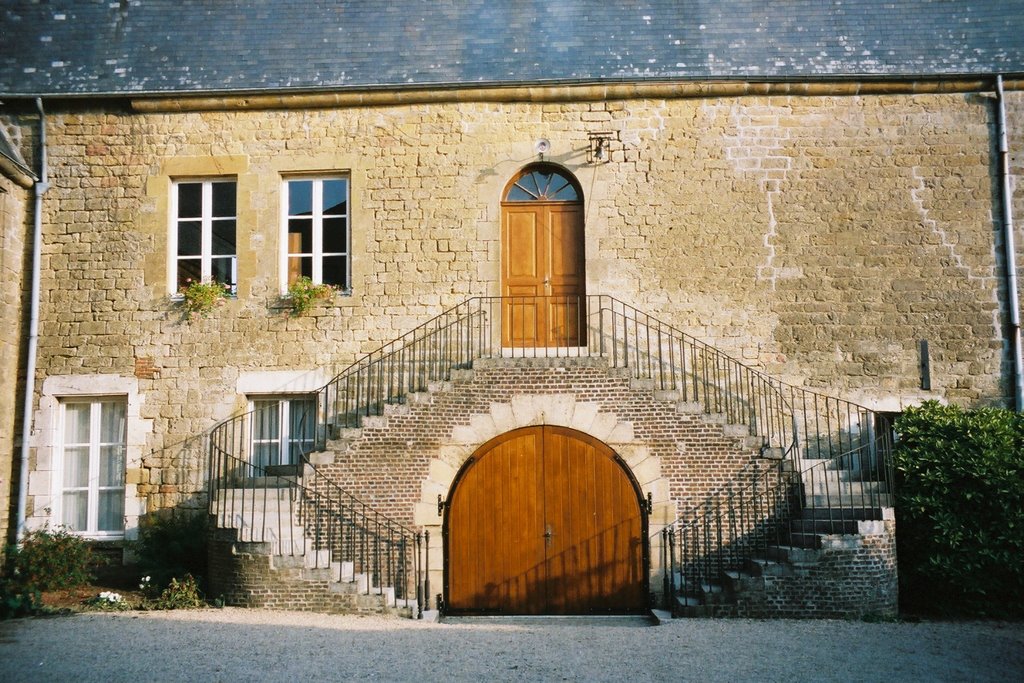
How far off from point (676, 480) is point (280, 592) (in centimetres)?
413

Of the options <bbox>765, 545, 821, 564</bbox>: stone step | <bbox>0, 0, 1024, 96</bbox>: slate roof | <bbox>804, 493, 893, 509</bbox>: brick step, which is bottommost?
<bbox>765, 545, 821, 564</bbox>: stone step

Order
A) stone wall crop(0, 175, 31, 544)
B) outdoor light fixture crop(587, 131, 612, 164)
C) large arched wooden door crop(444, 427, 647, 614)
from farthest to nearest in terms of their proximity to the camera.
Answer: outdoor light fixture crop(587, 131, 612, 164)
stone wall crop(0, 175, 31, 544)
large arched wooden door crop(444, 427, 647, 614)

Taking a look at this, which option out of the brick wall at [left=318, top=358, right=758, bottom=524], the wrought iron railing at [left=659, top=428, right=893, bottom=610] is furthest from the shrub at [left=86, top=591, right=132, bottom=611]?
the wrought iron railing at [left=659, top=428, right=893, bottom=610]

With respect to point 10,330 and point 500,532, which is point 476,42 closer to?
point 500,532

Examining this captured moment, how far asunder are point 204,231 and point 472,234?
331cm

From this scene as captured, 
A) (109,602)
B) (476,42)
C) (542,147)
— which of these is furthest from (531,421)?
(476,42)

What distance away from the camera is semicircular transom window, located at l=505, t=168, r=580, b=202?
11.6 m

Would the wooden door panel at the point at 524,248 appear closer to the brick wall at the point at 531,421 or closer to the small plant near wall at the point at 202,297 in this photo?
the brick wall at the point at 531,421

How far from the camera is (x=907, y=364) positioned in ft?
36.2

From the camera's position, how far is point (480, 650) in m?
7.84

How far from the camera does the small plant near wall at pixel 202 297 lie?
11344mm

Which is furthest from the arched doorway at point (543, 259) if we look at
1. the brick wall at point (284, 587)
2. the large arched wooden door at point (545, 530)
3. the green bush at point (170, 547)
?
the green bush at point (170, 547)

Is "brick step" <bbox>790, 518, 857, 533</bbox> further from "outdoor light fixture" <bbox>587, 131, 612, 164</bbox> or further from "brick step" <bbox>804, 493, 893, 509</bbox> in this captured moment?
"outdoor light fixture" <bbox>587, 131, 612, 164</bbox>

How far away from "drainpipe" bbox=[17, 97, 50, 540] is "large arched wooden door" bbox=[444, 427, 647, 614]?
5065mm
